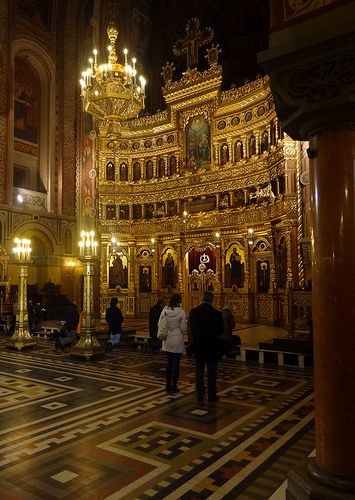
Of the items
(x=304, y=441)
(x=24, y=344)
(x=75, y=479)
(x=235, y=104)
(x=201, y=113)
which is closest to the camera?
(x=75, y=479)

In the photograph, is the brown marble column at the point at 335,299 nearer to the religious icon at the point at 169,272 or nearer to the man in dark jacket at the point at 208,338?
the man in dark jacket at the point at 208,338

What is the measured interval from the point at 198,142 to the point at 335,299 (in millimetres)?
16239

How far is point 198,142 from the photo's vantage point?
18.1 m

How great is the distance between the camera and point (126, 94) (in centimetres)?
984

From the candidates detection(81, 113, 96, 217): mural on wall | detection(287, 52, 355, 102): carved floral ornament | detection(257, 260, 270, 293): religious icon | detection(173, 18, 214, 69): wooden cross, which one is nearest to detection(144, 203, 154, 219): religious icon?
detection(81, 113, 96, 217): mural on wall

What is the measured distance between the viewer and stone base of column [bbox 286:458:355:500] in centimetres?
244

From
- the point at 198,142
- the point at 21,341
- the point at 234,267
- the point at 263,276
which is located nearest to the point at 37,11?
the point at 198,142

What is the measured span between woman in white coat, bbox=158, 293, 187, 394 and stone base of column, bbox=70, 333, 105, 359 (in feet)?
11.0

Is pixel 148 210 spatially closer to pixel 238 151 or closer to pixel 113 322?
pixel 238 151

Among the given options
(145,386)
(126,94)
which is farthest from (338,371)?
(126,94)

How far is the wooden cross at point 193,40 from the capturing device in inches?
719

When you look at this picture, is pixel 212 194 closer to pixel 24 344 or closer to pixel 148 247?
pixel 148 247

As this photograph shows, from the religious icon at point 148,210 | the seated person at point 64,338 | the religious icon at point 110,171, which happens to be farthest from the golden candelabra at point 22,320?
the religious icon at point 110,171

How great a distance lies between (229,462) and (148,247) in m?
15.2
